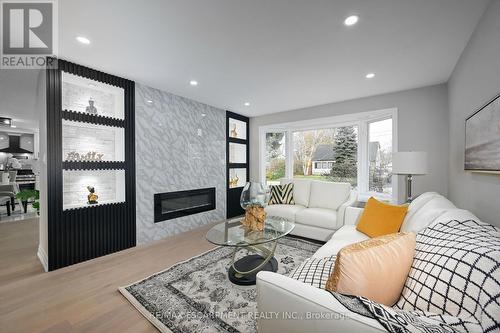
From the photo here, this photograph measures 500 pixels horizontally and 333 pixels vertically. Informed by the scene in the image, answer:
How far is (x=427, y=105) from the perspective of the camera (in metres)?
3.16

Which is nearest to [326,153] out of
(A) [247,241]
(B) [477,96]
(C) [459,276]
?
(B) [477,96]

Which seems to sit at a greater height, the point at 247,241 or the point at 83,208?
the point at 83,208

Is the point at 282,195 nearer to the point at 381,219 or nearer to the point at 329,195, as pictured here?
the point at 329,195

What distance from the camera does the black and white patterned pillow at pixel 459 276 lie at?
0.67 meters

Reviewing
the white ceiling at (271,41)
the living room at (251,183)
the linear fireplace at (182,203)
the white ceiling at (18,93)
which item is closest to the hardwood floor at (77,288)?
the living room at (251,183)

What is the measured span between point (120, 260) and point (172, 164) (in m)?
1.60

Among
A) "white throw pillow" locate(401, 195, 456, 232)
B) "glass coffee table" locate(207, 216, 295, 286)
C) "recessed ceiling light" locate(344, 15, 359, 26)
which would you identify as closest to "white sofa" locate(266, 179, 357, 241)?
"glass coffee table" locate(207, 216, 295, 286)

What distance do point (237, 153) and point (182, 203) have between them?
195cm

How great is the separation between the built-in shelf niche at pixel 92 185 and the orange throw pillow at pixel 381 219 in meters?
3.24

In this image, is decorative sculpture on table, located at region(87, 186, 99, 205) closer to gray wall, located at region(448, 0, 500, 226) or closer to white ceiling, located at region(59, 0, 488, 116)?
white ceiling, located at region(59, 0, 488, 116)

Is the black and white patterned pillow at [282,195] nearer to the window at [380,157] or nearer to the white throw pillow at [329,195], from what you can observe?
the white throw pillow at [329,195]

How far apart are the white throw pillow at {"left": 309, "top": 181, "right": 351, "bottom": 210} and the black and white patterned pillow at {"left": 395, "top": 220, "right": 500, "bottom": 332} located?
7.96 feet

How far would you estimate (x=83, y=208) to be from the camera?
8.54ft

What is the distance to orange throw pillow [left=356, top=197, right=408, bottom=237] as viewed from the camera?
6.42 feet
